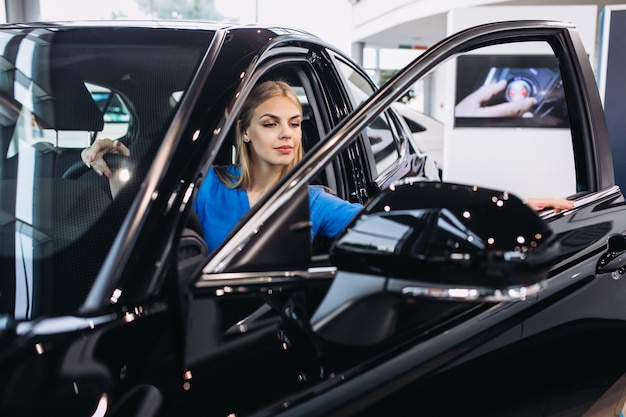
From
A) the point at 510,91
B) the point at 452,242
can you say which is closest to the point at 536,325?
the point at 452,242

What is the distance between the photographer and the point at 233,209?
1.38 metres

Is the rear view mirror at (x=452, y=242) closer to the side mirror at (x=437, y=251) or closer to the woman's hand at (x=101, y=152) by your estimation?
the side mirror at (x=437, y=251)

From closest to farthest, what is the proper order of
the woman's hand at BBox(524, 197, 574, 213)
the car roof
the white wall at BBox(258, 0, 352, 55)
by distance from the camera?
the car roof
the woman's hand at BBox(524, 197, 574, 213)
the white wall at BBox(258, 0, 352, 55)

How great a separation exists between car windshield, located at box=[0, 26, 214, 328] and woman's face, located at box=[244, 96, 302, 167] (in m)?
0.23

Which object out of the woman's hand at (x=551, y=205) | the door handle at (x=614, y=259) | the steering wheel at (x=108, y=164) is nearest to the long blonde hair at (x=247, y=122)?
the steering wheel at (x=108, y=164)

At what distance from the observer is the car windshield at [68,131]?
3.12 feet

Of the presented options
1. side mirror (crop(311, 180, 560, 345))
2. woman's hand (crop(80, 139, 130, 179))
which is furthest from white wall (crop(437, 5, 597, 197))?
side mirror (crop(311, 180, 560, 345))

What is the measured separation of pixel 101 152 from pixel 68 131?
14 cm

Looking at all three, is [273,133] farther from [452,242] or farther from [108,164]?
[452,242]

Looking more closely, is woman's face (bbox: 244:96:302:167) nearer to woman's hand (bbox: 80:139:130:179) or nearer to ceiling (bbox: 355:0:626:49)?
woman's hand (bbox: 80:139:130:179)

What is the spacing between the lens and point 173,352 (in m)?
0.81

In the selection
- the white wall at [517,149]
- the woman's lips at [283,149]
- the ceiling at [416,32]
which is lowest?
the white wall at [517,149]

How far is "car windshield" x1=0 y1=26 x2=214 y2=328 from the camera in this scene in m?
0.95

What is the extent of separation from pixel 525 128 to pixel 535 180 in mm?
682
